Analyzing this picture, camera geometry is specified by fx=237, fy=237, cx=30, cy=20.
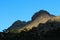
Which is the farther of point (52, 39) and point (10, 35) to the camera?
point (10, 35)

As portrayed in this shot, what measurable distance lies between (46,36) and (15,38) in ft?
48.0

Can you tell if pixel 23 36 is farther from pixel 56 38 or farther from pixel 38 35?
pixel 56 38

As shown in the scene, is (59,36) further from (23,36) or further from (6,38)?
(6,38)

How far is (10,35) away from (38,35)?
14691 millimetres

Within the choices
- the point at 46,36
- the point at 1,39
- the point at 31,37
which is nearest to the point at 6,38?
the point at 1,39

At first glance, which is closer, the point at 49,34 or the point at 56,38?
the point at 56,38

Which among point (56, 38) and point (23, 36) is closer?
point (56, 38)

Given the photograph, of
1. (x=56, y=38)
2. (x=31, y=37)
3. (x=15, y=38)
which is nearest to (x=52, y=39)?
(x=56, y=38)

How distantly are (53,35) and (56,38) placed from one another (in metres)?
4.08

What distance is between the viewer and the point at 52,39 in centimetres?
10531

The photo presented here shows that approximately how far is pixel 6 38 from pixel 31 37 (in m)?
11.5

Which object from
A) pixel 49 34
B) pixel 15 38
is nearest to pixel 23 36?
pixel 15 38

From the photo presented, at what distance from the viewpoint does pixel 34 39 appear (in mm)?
106188

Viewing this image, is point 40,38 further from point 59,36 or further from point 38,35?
point 59,36
